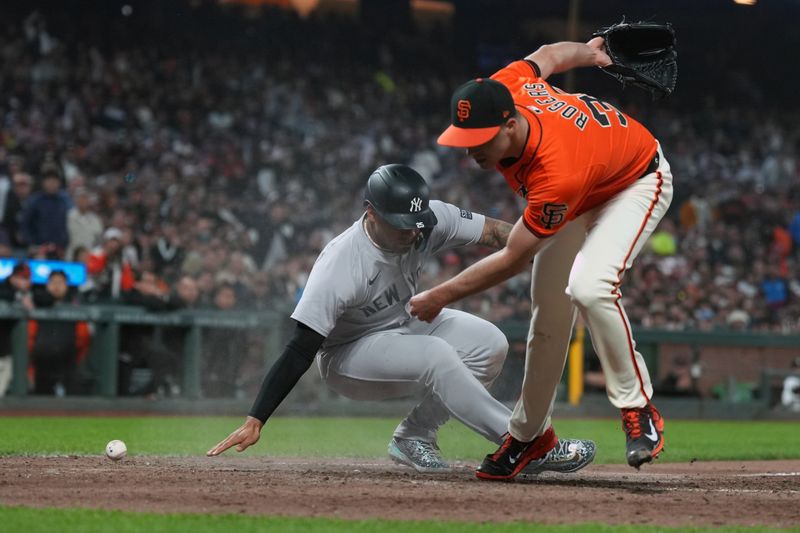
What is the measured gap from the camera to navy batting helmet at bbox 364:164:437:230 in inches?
218

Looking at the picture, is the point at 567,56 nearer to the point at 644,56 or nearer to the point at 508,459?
the point at 644,56

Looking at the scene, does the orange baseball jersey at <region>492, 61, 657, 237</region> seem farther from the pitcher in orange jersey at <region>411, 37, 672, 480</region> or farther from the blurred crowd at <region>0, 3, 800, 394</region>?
the blurred crowd at <region>0, 3, 800, 394</region>

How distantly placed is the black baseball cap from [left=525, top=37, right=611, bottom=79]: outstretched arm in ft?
2.55


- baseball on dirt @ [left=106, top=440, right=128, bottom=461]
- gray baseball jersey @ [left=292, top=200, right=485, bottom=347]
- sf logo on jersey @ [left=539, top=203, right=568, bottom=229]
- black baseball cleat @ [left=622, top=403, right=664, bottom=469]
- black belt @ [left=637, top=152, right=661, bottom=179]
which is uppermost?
black belt @ [left=637, top=152, right=661, bottom=179]

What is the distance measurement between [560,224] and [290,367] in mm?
1472

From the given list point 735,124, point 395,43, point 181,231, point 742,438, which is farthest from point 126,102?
point 735,124

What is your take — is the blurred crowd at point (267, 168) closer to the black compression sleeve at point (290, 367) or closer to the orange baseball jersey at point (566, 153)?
the black compression sleeve at point (290, 367)

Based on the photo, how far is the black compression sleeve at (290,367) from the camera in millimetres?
5477

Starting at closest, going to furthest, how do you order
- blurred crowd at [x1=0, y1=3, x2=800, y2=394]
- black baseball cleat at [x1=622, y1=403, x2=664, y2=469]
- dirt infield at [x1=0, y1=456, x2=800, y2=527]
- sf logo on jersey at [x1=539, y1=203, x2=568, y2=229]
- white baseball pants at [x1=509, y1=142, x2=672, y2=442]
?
dirt infield at [x1=0, y1=456, x2=800, y2=527], sf logo on jersey at [x1=539, y1=203, x2=568, y2=229], black baseball cleat at [x1=622, y1=403, x2=664, y2=469], white baseball pants at [x1=509, y1=142, x2=672, y2=442], blurred crowd at [x1=0, y1=3, x2=800, y2=394]

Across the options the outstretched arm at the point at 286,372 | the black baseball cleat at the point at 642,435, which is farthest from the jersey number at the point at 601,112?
the outstretched arm at the point at 286,372

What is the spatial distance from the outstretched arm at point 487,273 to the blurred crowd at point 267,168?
825 centimetres

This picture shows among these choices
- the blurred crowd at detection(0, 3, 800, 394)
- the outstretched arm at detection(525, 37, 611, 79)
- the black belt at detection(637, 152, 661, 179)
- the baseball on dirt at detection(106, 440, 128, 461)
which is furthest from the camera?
the blurred crowd at detection(0, 3, 800, 394)

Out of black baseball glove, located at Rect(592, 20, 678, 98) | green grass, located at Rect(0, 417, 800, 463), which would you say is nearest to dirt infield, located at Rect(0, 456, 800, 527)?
green grass, located at Rect(0, 417, 800, 463)

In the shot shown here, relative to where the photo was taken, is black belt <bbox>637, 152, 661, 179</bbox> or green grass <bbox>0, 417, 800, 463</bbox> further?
green grass <bbox>0, 417, 800, 463</bbox>
